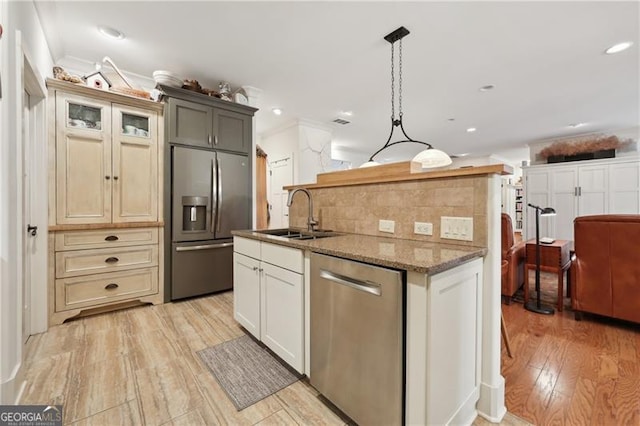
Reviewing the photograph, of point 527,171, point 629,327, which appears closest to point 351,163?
point 527,171

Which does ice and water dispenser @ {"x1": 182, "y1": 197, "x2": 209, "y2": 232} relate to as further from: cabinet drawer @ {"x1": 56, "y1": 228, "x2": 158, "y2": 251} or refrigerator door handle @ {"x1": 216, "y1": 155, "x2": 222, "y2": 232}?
cabinet drawer @ {"x1": 56, "y1": 228, "x2": 158, "y2": 251}

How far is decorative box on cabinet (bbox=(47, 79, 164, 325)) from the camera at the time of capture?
8.03 ft

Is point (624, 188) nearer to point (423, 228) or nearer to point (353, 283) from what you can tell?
point (423, 228)

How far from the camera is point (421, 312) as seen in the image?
3.44 feet

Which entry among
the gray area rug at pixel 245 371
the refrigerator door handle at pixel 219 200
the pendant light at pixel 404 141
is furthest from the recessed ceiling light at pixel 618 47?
the refrigerator door handle at pixel 219 200

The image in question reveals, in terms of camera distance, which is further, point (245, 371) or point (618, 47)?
point (618, 47)

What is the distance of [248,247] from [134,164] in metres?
1.72

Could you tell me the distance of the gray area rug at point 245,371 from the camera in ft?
5.22

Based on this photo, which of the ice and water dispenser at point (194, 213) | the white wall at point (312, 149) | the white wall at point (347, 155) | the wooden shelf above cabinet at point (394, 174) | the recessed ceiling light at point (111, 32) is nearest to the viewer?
the wooden shelf above cabinet at point (394, 174)

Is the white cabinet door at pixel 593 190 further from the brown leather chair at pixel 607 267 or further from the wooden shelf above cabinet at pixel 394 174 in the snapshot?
the wooden shelf above cabinet at pixel 394 174

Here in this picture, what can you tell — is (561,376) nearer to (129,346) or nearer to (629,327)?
(629,327)

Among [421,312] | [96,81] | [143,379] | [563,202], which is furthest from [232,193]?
[563,202]

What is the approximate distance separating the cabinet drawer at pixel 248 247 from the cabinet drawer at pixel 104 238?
1250 mm

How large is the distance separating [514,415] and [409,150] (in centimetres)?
643
